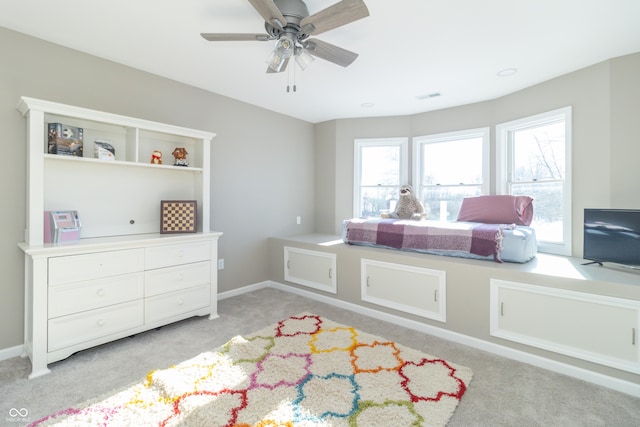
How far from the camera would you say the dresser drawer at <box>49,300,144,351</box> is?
6.68 ft

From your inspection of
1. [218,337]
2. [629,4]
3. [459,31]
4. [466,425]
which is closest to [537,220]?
[629,4]

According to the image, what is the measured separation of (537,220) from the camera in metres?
3.09

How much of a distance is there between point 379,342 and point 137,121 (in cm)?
271

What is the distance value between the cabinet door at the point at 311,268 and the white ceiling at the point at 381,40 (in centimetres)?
187

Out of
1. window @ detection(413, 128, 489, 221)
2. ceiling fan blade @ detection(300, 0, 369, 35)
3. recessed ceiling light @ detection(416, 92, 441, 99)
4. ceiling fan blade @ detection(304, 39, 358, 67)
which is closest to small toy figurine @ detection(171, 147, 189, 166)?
ceiling fan blade @ detection(304, 39, 358, 67)

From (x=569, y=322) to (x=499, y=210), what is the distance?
137 cm

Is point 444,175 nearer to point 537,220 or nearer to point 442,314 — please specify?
point 537,220

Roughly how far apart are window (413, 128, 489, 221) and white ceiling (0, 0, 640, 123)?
0.62 meters

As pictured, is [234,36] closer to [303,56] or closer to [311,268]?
[303,56]

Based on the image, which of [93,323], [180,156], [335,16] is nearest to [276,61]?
[335,16]

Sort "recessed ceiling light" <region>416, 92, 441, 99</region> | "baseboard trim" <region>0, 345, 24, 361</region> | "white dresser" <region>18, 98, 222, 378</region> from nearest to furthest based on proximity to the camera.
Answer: "white dresser" <region>18, 98, 222, 378</region> < "baseboard trim" <region>0, 345, 24, 361</region> < "recessed ceiling light" <region>416, 92, 441, 99</region>

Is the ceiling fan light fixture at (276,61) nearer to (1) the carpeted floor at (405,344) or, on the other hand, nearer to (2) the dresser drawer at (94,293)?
(2) the dresser drawer at (94,293)

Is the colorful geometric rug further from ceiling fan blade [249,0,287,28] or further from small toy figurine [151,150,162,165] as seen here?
ceiling fan blade [249,0,287,28]

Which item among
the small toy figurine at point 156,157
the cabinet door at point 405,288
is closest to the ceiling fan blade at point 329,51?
the small toy figurine at point 156,157
